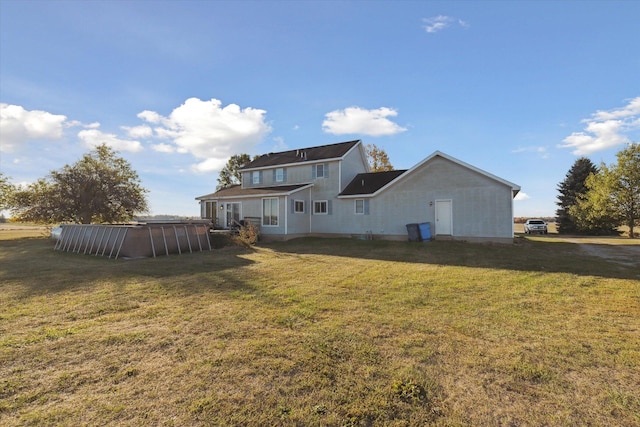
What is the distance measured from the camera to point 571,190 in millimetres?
35812

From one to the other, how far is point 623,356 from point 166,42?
53.8 feet

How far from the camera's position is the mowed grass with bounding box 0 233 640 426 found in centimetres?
287

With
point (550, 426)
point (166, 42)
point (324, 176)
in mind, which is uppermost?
point (166, 42)

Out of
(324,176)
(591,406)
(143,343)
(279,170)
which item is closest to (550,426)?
(591,406)

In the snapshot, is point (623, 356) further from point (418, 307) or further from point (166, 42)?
point (166, 42)

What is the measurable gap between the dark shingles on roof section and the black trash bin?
3743 mm

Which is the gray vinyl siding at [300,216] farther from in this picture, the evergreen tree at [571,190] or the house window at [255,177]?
the evergreen tree at [571,190]

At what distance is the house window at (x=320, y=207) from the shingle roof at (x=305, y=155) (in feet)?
11.2

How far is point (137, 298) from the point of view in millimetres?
6707

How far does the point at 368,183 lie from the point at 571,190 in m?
31.1

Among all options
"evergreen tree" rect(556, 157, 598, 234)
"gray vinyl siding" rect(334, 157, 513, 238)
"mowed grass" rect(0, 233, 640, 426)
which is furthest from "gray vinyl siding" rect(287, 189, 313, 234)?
"evergreen tree" rect(556, 157, 598, 234)

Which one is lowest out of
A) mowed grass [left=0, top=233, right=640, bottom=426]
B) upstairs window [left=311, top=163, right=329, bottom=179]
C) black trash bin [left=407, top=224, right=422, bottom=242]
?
mowed grass [left=0, top=233, right=640, bottom=426]

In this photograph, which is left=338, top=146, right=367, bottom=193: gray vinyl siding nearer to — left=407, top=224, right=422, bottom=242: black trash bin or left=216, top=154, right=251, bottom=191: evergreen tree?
left=407, top=224, right=422, bottom=242: black trash bin

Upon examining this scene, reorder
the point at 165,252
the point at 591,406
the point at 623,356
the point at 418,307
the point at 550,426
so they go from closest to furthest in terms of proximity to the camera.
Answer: the point at 550,426, the point at 591,406, the point at 623,356, the point at 418,307, the point at 165,252
